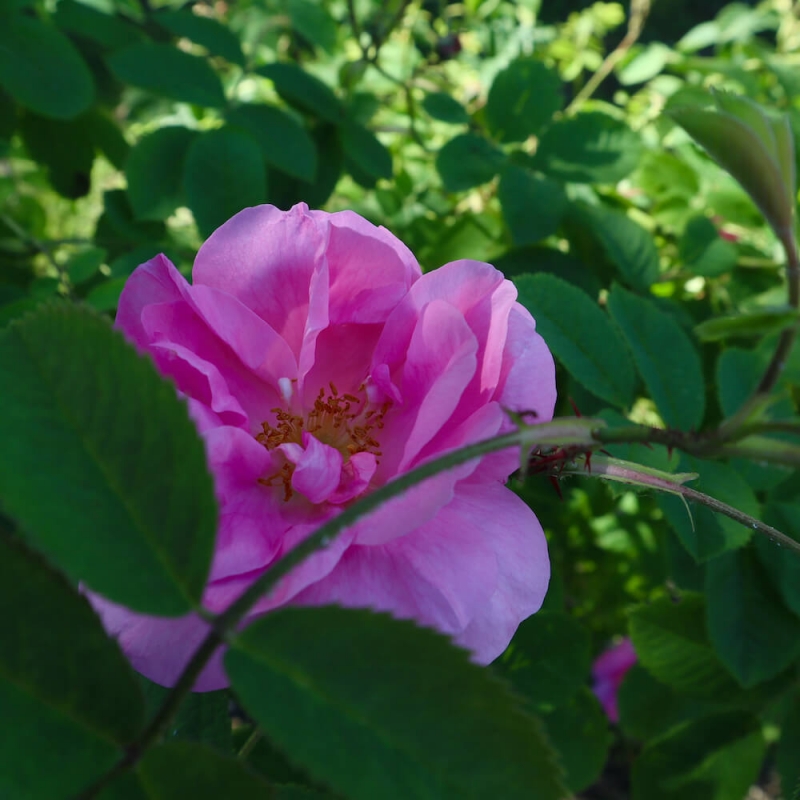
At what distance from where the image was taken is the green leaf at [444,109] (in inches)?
46.6

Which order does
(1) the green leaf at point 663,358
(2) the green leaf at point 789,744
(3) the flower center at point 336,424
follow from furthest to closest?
(2) the green leaf at point 789,744 → (1) the green leaf at point 663,358 → (3) the flower center at point 336,424

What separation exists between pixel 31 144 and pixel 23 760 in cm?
134

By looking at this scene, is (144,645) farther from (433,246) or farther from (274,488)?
(433,246)

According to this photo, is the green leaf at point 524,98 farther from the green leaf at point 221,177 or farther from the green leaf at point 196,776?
the green leaf at point 196,776

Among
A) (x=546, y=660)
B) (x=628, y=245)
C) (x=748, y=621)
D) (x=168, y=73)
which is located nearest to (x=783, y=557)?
(x=748, y=621)

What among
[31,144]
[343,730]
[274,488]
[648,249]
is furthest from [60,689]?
[31,144]

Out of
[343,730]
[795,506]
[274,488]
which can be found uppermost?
[343,730]

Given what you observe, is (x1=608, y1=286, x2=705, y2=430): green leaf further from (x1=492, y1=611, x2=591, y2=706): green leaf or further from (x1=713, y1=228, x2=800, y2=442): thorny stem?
(x1=713, y1=228, x2=800, y2=442): thorny stem

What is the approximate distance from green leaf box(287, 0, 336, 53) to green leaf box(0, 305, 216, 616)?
4.16 feet

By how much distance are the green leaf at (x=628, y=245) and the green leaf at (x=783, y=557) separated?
365mm

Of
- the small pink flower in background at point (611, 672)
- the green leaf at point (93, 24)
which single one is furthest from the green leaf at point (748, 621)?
the green leaf at point (93, 24)

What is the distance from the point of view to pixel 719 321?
1.17ft

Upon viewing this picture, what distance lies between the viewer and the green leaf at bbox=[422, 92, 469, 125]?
3.89 ft

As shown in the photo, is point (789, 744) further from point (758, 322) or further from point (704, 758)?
point (758, 322)
